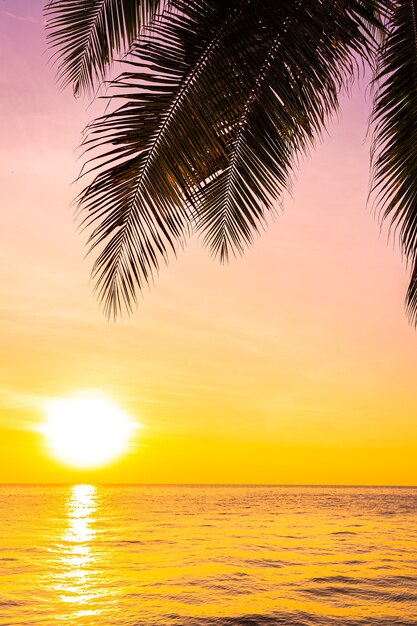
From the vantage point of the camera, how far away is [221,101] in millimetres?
3492

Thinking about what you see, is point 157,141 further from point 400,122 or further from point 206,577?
point 206,577

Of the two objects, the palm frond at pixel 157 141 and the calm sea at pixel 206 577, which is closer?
the palm frond at pixel 157 141

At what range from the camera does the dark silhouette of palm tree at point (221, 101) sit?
3420 millimetres

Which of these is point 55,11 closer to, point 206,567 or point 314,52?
point 314,52

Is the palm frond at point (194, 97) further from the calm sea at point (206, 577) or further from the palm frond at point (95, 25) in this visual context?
the calm sea at point (206, 577)

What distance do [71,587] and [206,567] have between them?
113 inches

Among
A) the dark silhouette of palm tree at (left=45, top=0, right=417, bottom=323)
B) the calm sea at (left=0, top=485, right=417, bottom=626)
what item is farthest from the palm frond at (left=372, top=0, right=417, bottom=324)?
the calm sea at (left=0, top=485, right=417, bottom=626)

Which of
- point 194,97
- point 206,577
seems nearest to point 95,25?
point 194,97

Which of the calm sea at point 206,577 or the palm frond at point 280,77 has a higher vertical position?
the palm frond at point 280,77

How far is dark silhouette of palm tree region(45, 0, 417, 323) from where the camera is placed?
3.42 m

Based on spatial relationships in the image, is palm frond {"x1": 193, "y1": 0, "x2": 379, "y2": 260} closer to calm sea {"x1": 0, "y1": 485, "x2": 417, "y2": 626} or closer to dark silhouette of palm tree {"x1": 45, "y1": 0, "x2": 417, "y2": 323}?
dark silhouette of palm tree {"x1": 45, "y1": 0, "x2": 417, "y2": 323}

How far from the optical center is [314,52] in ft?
11.8

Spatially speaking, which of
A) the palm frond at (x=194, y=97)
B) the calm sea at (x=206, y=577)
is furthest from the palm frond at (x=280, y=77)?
the calm sea at (x=206, y=577)

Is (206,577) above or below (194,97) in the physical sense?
below
